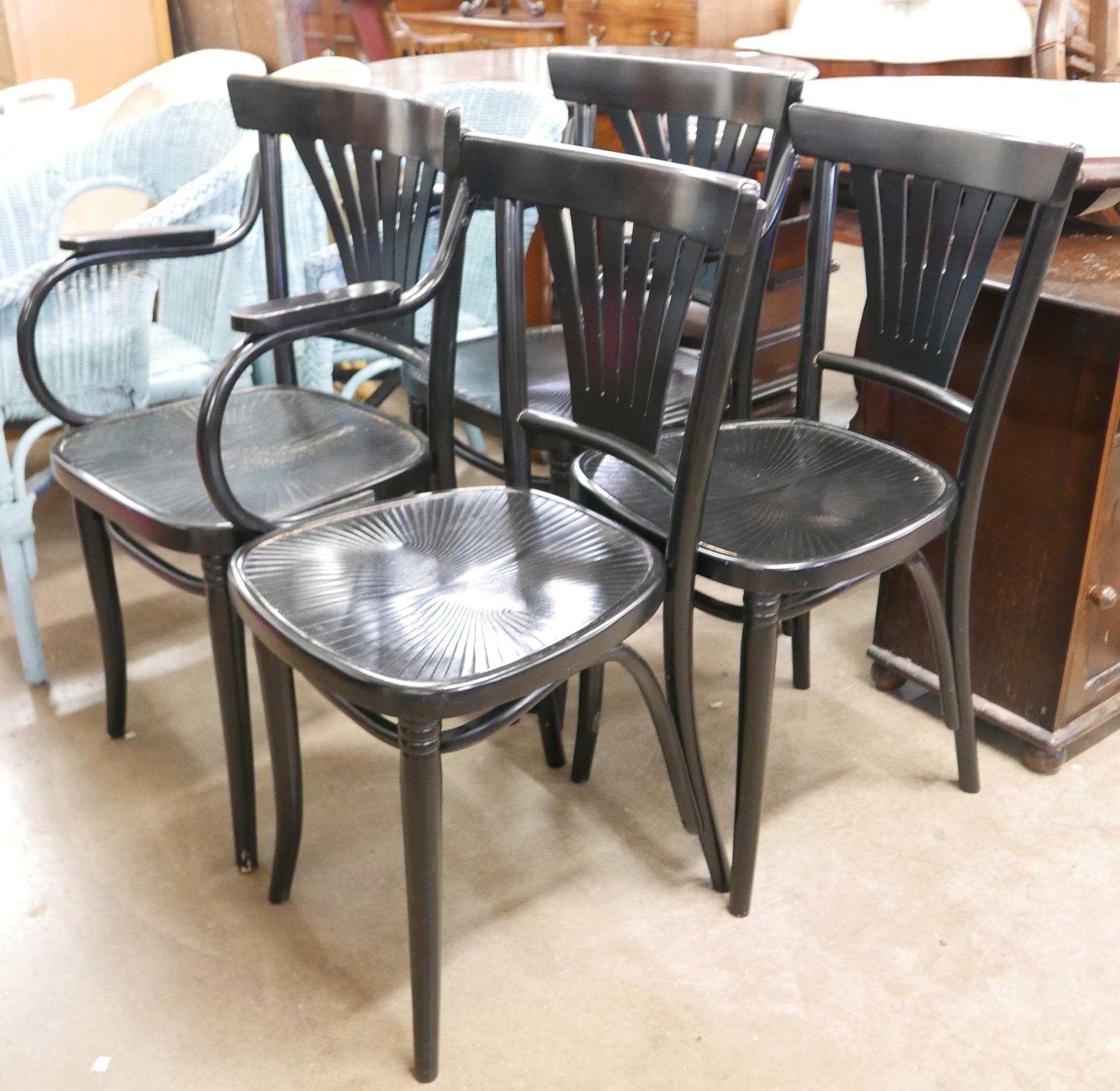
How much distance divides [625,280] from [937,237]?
0.40 m

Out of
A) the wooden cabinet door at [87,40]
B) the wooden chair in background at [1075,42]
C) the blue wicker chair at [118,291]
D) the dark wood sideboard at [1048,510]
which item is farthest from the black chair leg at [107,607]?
the wooden cabinet door at [87,40]

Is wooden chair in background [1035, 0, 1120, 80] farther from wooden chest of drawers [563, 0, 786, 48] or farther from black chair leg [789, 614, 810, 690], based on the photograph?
black chair leg [789, 614, 810, 690]

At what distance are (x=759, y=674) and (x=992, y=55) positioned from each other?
2.95 metres

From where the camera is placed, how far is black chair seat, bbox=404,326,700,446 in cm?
183

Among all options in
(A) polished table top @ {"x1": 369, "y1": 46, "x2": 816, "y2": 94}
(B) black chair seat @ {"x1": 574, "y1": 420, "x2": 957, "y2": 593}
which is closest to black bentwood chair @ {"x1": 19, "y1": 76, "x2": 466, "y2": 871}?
(B) black chair seat @ {"x1": 574, "y1": 420, "x2": 957, "y2": 593}

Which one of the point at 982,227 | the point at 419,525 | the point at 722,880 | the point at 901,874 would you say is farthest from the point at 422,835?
the point at 982,227

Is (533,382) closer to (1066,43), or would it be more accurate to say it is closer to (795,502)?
(795,502)

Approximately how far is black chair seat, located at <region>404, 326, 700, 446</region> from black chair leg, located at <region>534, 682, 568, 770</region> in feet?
1.32

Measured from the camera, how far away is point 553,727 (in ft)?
5.96

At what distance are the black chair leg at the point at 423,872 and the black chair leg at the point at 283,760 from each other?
11.0 inches

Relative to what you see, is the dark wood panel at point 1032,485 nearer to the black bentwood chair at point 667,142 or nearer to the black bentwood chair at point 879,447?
the black bentwood chair at point 879,447

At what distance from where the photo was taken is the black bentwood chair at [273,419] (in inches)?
58.8

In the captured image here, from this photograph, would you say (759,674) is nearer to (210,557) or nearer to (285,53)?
(210,557)

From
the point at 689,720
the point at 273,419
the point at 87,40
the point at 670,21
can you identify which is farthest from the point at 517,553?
the point at 87,40
